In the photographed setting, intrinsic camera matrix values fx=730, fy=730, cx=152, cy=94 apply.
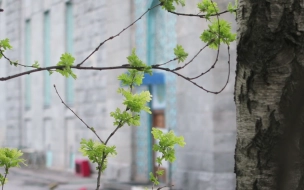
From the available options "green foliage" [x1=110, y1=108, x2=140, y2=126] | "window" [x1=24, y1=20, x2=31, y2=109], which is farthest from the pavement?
"green foliage" [x1=110, y1=108, x2=140, y2=126]

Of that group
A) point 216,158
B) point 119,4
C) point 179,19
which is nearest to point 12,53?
point 119,4

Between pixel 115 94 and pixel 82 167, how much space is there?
3565mm

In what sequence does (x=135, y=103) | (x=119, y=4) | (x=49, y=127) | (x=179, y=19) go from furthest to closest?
(x=49, y=127)
(x=119, y=4)
(x=179, y=19)
(x=135, y=103)

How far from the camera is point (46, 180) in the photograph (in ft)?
76.7

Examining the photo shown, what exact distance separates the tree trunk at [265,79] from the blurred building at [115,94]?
40.9 ft

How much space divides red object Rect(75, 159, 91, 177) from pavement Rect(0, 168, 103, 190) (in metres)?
0.23

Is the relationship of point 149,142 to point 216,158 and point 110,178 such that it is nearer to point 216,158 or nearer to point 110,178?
point 110,178

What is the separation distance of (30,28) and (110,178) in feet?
40.5

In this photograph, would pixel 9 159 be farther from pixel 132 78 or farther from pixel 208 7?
pixel 208 7

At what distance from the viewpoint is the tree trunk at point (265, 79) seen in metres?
3.01

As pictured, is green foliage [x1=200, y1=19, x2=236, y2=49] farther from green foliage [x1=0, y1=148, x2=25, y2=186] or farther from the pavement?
the pavement

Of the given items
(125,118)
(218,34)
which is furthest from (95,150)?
(218,34)

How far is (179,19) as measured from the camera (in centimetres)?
1755

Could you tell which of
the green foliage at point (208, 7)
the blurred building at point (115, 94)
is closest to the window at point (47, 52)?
the blurred building at point (115, 94)
